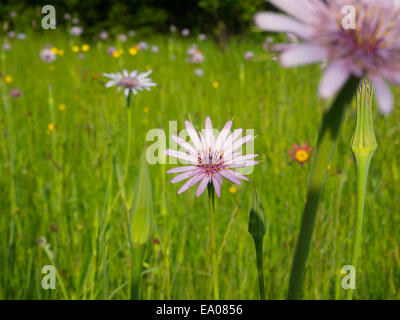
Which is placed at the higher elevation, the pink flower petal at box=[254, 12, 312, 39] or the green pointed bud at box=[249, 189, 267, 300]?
the pink flower petal at box=[254, 12, 312, 39]

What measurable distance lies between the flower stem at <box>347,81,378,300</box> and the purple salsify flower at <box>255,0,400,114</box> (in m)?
0.13

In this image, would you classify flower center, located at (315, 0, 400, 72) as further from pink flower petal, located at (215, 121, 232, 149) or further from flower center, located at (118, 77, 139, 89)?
flower center, located at (118, 77, 139, 89)

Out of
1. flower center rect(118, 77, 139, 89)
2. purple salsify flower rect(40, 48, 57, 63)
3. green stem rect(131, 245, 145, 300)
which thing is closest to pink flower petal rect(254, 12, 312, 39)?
green stem rect(131, 245, 145, 300)

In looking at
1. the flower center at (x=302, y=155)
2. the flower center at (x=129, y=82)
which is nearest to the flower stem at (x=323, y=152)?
the flower center at (x=129, y=82)

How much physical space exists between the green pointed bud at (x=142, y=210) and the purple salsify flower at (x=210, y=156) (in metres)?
0.03

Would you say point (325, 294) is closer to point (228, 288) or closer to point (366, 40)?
point (228, 288)

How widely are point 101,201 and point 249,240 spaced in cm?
44

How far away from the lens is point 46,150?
60.4 inches

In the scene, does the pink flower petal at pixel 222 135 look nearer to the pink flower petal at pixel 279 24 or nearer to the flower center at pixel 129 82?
the pink flower petal at pixel 279 24

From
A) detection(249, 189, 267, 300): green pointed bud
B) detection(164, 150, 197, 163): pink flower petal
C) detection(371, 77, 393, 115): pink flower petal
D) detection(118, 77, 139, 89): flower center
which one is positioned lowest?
detection(249, 189, 267, 300): green pointed bud

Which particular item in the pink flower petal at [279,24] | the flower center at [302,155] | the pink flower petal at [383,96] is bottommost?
the pink flower petal at [383,96]

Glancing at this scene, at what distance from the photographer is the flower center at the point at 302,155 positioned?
94 centimetres

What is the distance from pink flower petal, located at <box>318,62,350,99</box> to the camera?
0.58 feet
